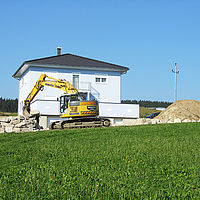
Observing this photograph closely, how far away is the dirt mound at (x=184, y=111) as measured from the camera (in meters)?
33.6

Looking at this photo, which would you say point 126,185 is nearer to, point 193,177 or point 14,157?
point 193,177

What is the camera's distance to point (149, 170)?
7824mm

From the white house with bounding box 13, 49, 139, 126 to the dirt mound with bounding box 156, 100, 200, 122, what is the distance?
27.3ft

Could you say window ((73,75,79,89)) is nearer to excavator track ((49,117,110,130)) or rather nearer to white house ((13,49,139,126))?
white house ((13,49,139,126))

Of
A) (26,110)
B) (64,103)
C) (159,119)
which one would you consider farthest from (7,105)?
(64,103)

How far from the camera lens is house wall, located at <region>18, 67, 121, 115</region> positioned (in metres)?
38.3

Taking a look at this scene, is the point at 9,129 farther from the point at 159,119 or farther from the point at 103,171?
the point at 103,171

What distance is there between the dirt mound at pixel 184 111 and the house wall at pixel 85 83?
26.9 ft

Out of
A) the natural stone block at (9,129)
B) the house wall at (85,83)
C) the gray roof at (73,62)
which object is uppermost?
the gray roof at (73,62)

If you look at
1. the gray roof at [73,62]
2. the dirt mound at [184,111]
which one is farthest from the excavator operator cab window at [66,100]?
the gray roof at [73,62]

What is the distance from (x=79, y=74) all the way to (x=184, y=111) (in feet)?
44.6

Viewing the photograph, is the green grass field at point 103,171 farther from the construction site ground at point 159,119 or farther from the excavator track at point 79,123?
the construction site ground at point 159,119

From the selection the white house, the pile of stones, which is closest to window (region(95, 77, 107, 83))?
the white house

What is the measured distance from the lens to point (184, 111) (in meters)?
34.2
